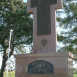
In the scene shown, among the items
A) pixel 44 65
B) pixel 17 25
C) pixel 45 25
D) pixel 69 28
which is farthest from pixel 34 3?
pixel 17 25

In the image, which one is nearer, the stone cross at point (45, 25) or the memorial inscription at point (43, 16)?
the stone cross at point (45, 25)

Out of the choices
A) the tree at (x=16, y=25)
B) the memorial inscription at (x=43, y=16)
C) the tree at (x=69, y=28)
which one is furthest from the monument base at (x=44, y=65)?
the tree at (x=16, y=25)

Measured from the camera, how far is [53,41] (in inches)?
273

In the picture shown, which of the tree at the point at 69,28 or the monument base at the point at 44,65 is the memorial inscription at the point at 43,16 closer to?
the monument base at the point at 44,65

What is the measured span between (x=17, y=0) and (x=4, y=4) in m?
1.58

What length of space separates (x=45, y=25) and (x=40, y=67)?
2.03m

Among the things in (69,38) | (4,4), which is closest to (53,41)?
(69,38)

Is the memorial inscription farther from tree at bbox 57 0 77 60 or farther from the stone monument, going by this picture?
tree at bbox 57 0 77 60

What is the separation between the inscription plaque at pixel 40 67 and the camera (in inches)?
243

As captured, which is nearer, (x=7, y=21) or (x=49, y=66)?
(x=49, y=66)

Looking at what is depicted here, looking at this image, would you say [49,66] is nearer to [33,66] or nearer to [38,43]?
[33,66]

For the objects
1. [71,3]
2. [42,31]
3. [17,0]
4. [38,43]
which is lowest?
[38,43]

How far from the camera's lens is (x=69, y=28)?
1311cm

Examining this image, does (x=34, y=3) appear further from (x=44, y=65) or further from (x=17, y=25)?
(x=17, y=25)
